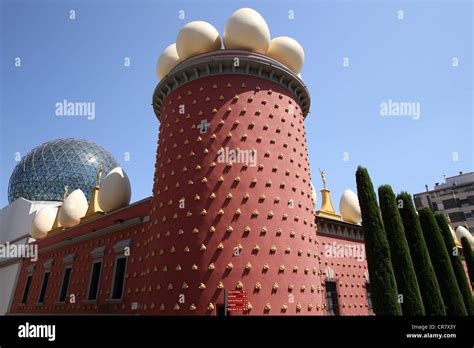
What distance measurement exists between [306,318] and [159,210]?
1051cm

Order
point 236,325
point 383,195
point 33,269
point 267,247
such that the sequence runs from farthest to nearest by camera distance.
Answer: point 33,269 → point 383,195 → point 267,247 → point 236,325

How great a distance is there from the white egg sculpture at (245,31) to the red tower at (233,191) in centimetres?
96

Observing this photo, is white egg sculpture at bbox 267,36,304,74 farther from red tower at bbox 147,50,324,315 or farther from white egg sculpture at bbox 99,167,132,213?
white egg sculpture at bbox 99,167,132,213

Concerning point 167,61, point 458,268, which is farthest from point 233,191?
point 458,268

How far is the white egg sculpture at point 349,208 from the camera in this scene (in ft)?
85.5

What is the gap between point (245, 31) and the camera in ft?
54.7

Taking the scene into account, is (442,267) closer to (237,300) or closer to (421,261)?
(421,261)

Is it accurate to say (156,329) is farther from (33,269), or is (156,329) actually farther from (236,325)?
(33,269)

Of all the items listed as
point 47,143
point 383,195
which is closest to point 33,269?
point 47,143

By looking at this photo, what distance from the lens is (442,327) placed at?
28.1 feet

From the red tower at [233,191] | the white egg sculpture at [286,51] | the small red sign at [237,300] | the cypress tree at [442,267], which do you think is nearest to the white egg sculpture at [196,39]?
the red tower at [233,191]

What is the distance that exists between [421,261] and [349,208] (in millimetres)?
7848

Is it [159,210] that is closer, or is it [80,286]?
[159,210]

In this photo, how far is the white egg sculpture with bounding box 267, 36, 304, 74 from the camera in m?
18.3
